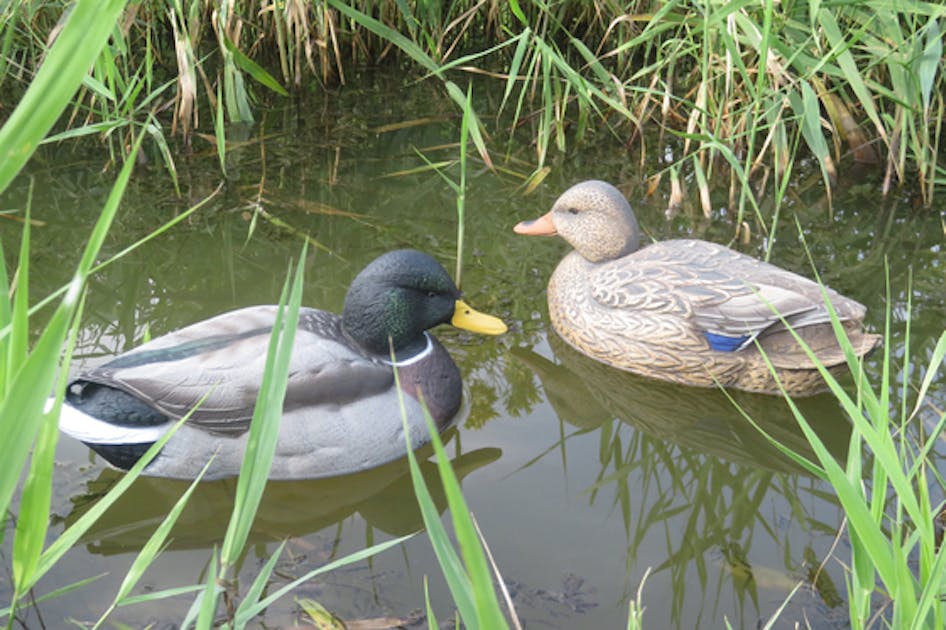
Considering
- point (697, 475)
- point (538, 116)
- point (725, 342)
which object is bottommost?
point (697, 475)

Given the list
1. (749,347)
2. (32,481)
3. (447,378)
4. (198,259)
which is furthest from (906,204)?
(32,481)

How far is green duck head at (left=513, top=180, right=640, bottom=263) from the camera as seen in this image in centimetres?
467

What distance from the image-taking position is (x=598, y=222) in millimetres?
4684

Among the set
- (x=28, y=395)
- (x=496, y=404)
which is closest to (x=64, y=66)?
(x=28, y=395)

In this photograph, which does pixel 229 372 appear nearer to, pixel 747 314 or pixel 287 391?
pixel 287 391

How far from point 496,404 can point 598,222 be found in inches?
38.5

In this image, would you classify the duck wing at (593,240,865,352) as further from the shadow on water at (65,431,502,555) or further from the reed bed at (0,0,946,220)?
the shadow on water at (65,431,502,555)

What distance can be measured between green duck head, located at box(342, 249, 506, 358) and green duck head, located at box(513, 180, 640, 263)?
896 mm

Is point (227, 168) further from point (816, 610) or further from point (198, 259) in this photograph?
point (816, 610)

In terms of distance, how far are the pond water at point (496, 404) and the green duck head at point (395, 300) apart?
1.35ft

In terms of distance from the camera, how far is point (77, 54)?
61.7 inches

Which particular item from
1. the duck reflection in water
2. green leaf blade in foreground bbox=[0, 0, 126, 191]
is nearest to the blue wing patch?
the duck reflection in water

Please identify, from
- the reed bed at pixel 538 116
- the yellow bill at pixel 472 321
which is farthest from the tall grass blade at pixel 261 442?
the yellow bill at pixel 472 321

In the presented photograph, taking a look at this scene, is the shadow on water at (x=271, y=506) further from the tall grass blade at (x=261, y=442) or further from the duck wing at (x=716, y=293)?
the tall grass blade at (x=261, y=442)
